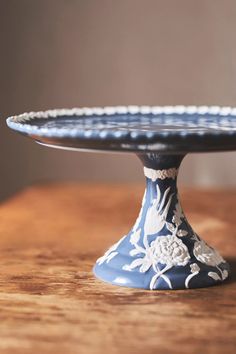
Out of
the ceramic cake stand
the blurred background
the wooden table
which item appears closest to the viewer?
the wooden table

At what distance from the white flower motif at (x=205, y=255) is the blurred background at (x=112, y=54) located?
1263 millimetres

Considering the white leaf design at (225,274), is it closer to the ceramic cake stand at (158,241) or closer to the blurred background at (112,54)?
the ceramic cake stand at (158,241)

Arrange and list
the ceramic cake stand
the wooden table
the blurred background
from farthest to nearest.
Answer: the blurred background < the ceramic cake stand < the wooden table

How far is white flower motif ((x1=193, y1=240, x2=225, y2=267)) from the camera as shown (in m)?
0.75

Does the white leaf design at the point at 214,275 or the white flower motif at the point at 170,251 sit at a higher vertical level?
the white flower motif at the point at 170,251

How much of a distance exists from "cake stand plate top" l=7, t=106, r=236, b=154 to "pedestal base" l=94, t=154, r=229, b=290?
76mm

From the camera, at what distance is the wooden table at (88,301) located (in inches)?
23.5

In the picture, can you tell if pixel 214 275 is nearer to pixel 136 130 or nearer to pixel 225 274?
pixel 225 274

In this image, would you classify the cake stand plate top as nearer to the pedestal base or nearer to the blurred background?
the pedestal base

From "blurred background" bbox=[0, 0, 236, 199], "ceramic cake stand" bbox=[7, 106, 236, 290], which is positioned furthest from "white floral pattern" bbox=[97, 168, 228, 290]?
"blurred background" bbox=[0, 0, 236, 199]

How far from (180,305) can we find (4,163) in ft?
4.65

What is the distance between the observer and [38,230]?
1.01m

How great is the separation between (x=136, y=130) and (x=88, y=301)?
0.16 m

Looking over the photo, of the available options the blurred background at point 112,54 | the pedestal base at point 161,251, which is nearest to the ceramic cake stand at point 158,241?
the pedestal base at point 161,251
